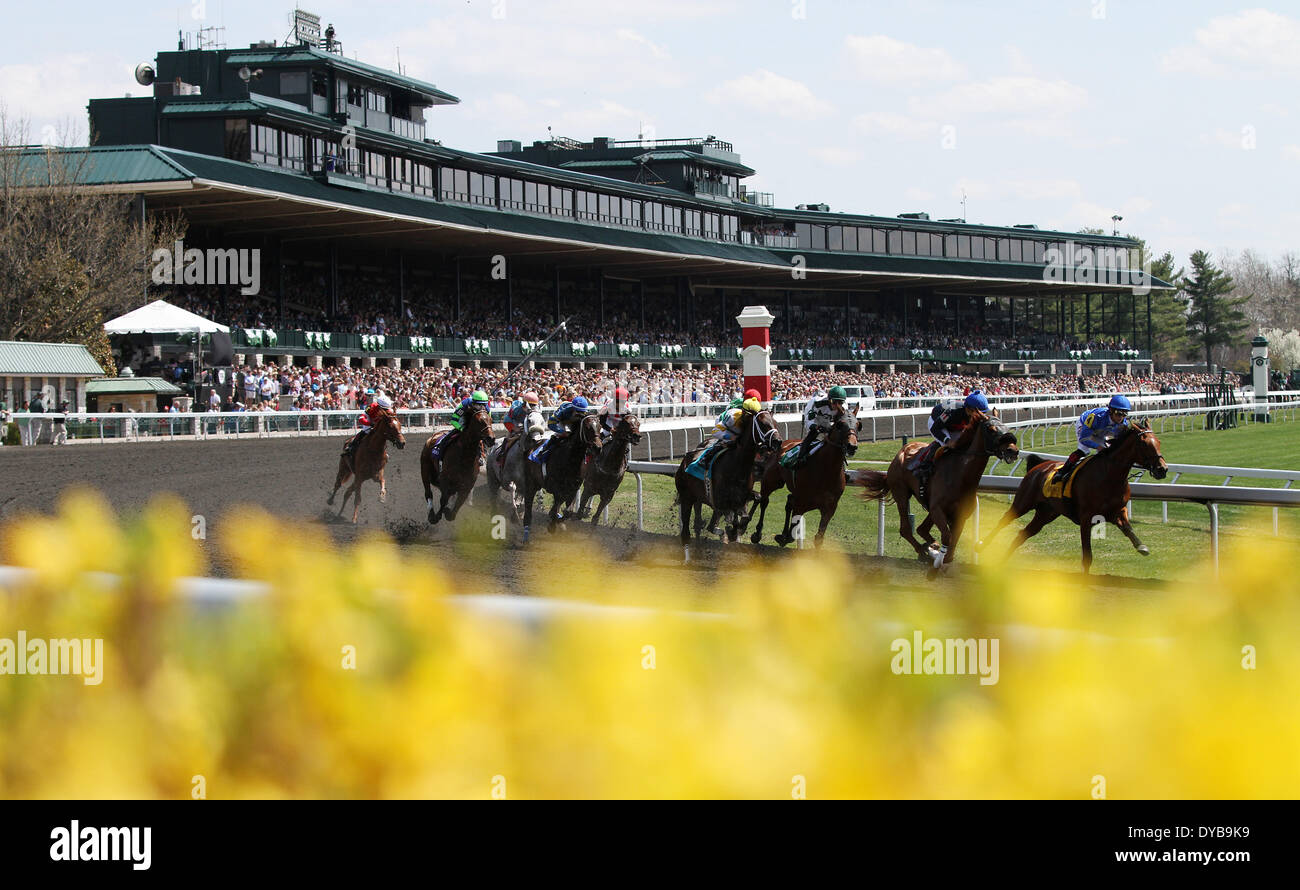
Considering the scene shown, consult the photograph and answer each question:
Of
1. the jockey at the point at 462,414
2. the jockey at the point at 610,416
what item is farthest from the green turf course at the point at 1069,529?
the jockey at the point at 462,414

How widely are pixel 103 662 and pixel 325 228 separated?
37.7 m

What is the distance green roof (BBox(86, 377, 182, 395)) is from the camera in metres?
24.0

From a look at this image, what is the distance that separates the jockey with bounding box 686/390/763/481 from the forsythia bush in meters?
8.10

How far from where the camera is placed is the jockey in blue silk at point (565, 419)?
36.7 ft

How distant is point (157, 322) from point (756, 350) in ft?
41.5

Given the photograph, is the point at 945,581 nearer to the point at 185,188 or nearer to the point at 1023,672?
the point at 1023,672

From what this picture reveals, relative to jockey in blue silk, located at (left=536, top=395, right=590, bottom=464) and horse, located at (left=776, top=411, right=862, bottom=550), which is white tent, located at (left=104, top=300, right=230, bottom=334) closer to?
jockey in blue silk, located at (left=536, top=395, right=590, bottom=464)

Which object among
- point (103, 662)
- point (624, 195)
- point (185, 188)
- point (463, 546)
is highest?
point (624, 195)

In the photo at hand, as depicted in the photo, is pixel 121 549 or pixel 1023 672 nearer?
pixel 1023 672

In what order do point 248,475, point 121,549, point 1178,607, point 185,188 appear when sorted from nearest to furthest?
point 1178,607
point 121,549
point 248,475
point 185,188

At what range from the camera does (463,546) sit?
10.9 meters

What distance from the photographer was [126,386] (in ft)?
79.7

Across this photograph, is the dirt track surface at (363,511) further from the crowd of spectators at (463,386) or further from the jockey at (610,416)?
the crowd of spectators at (463,386)
